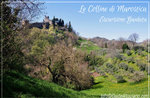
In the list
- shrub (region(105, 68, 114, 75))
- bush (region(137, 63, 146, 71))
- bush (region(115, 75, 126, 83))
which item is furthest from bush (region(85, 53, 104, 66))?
bush (region(115, 75, 126, 83))

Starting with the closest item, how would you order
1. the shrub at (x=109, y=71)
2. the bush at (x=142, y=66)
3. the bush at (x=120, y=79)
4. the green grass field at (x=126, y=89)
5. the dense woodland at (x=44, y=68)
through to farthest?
the dense woodland at (x=44, y=68)
the green grass field at (x=126, y=89)
the bush at (x=120, y=79)
the bush at (x=142, y=66)
the shrub at (x=109, y=71)

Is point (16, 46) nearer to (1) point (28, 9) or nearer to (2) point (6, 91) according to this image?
(2) point (6, 91)

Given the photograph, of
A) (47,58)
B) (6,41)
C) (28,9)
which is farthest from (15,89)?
(47,58)

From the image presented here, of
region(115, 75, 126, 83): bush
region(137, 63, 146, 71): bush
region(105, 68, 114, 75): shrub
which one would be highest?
region(137, 63, 146, 71): bush

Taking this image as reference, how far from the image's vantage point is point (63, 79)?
68.3 feet

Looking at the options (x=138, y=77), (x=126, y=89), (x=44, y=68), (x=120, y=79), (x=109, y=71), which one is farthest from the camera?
(x=109, y=71)

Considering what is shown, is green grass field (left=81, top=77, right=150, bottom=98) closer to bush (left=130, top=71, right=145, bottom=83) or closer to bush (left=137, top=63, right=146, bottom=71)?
bush (left=130, top=71, right=145, bottom=83)

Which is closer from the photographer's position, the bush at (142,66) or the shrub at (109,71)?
the bush at (142,66)

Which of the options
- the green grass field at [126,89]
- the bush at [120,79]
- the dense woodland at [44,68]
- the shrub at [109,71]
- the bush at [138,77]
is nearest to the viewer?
the dense woodland at [44,68]

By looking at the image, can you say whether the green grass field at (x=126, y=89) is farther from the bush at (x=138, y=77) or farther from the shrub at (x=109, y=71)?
the shrub at (x=109, y=71)

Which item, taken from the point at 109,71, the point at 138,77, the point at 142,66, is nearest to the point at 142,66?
the point at 142,66

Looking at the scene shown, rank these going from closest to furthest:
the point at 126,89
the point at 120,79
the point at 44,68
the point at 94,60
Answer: the point at 126,89 < the point at 44,68 < the point at 120,79 < the point at 94,60

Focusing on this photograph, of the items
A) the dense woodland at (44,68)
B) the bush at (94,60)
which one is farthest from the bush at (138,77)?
the bush at (94,60)

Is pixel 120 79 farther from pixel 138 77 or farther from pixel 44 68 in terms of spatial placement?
pixel 44 68
